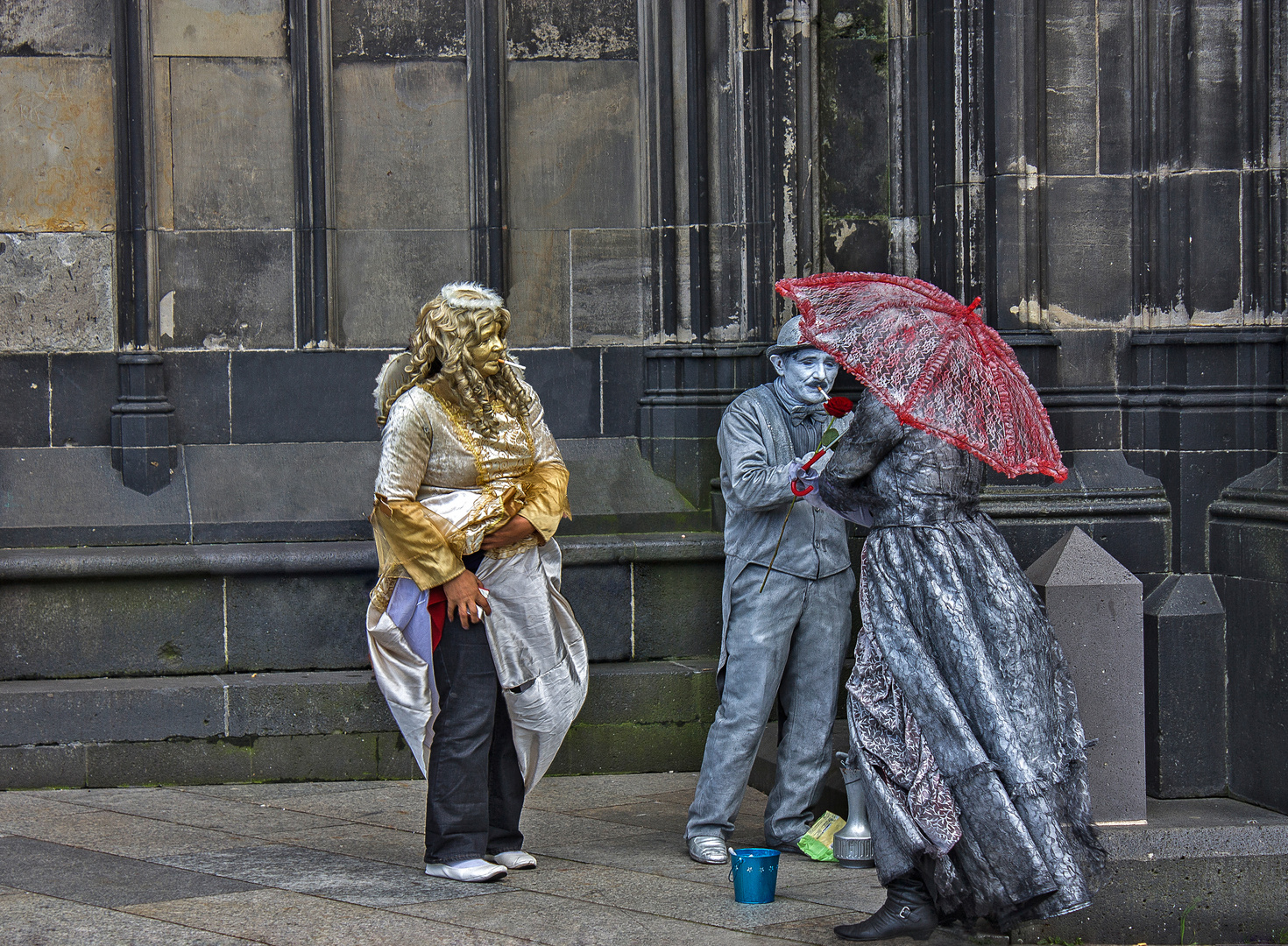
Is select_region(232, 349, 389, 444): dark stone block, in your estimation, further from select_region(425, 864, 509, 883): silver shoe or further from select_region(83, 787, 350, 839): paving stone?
select_region(425, 864, 509, 883): silver shoe

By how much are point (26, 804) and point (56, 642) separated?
2.68 ft

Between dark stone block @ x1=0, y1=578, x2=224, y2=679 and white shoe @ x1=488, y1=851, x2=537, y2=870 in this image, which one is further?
dark stone block @ x1=0, y1=578, x2=224, y2=679

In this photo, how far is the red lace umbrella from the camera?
3.80 metres

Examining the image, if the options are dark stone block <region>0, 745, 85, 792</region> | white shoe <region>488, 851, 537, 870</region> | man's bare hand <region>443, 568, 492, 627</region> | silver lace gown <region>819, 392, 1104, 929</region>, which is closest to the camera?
silver lace gown <region>819, 392, 1104, 929</region>

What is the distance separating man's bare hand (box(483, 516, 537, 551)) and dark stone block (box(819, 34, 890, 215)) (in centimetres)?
274

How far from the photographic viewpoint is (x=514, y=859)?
4770 millimetres

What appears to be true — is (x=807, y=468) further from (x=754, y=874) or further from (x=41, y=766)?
(x=41, y=766)

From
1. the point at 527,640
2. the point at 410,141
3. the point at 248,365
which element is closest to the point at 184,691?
the point at 248,365

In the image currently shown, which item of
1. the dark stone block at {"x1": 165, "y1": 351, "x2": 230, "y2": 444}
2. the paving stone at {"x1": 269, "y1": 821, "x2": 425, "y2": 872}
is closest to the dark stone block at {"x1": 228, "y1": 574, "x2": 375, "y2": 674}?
the dark stone block at {"x1": 165, "y1": 351, "x2": 230, "y2": 444}

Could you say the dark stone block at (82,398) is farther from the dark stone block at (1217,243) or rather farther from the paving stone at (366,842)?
the dark stone block at (1217,243)

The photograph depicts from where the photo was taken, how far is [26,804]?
223 inches

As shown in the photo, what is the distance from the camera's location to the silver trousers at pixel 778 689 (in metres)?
4.95

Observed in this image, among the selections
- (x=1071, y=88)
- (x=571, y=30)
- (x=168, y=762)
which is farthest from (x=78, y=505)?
(x=1071, y=88)

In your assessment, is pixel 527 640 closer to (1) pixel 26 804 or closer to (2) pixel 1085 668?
(2) pixel 1085 668
